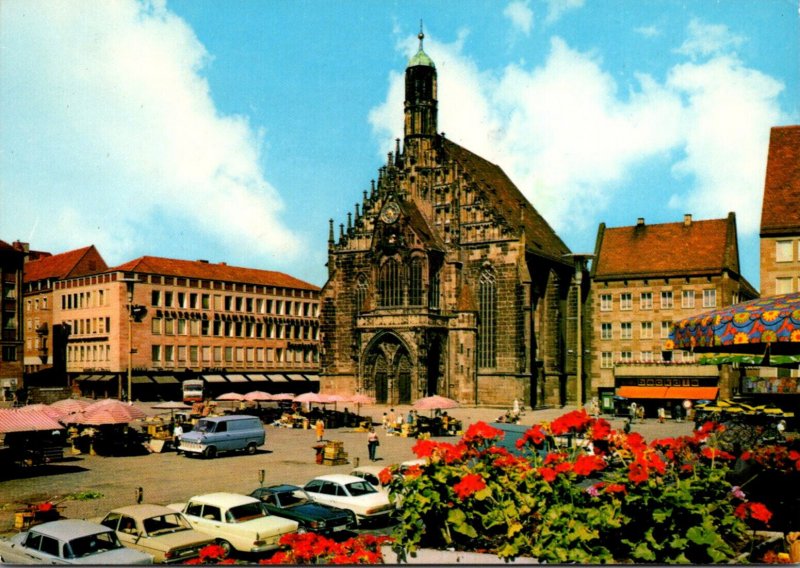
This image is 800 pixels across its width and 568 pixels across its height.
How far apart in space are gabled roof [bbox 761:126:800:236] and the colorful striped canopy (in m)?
34.8

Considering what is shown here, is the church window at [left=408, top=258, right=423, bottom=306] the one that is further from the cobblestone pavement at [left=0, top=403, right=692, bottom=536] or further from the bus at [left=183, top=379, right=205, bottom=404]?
the cobblestone pavement at [left=0, top=403, right=692, bottom=536]

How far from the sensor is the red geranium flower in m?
11.4

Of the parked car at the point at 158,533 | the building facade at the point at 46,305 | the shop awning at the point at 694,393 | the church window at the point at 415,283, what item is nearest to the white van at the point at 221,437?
the parked car at the point at 158,533

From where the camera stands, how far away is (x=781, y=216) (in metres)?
44.8

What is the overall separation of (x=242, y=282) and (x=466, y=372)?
29593 millimetres

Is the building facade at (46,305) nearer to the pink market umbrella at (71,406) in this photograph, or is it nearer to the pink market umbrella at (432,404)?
the pink market umbrella at (71,406)

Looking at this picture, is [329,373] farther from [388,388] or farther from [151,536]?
[151,536]

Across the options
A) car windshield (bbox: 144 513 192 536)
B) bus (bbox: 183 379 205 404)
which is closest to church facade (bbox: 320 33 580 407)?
bus (bbox: 183 379 205 404)

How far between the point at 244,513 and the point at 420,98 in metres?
59.3

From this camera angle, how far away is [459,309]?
6788cm

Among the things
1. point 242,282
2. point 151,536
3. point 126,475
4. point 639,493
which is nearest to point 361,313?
point 242,282

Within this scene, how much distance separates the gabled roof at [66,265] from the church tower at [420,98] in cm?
3632

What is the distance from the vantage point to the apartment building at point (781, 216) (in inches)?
1746

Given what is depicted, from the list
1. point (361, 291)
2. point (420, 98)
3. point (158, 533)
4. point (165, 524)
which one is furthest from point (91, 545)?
point (420, 98)
